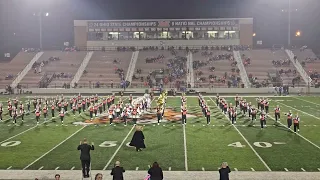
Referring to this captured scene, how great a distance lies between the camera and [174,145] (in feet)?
48.8

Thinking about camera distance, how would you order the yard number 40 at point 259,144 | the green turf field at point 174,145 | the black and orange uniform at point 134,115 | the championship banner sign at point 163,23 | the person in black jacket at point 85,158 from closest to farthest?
the person in black jacket at point 85,158 < the green turf field at point 174,145 < the yard number 40 at point 259,144 < the black and orange uniform at point 134,115 < the championship banner sign at point 163,23

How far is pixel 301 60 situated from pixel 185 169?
40122 mm

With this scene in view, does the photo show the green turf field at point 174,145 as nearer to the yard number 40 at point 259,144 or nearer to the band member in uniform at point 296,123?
the yard number 40 at point 259,144

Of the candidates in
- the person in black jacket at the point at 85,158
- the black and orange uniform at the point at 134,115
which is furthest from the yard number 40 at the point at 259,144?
the black and orange uniform at the point at 134,115

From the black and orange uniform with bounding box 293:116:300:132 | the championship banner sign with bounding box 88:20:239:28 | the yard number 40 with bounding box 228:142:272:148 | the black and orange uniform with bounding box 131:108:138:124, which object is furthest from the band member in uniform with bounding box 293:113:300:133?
the championship banner sign with bounding box 88:20:239:28

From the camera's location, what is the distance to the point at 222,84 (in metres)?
42.4

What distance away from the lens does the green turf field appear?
39.9ft

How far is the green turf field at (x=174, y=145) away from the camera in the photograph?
39.9 feet

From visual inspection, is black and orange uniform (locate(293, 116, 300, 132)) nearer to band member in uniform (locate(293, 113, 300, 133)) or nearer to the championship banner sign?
band member in uniform (locate(293, 113, 300, 133))

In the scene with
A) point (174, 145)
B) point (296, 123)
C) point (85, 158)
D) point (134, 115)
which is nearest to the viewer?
point (85, 158)

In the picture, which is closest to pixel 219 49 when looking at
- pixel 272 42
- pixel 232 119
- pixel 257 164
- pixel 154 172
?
pixel 272 42

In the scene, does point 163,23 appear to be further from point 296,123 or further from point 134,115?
point 296,123

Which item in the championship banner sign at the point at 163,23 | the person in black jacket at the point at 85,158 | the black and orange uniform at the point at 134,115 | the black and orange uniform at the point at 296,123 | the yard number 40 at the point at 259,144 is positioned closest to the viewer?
the person in black jacket at the point at 85,158

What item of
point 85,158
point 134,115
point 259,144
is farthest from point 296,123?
point 85,158
